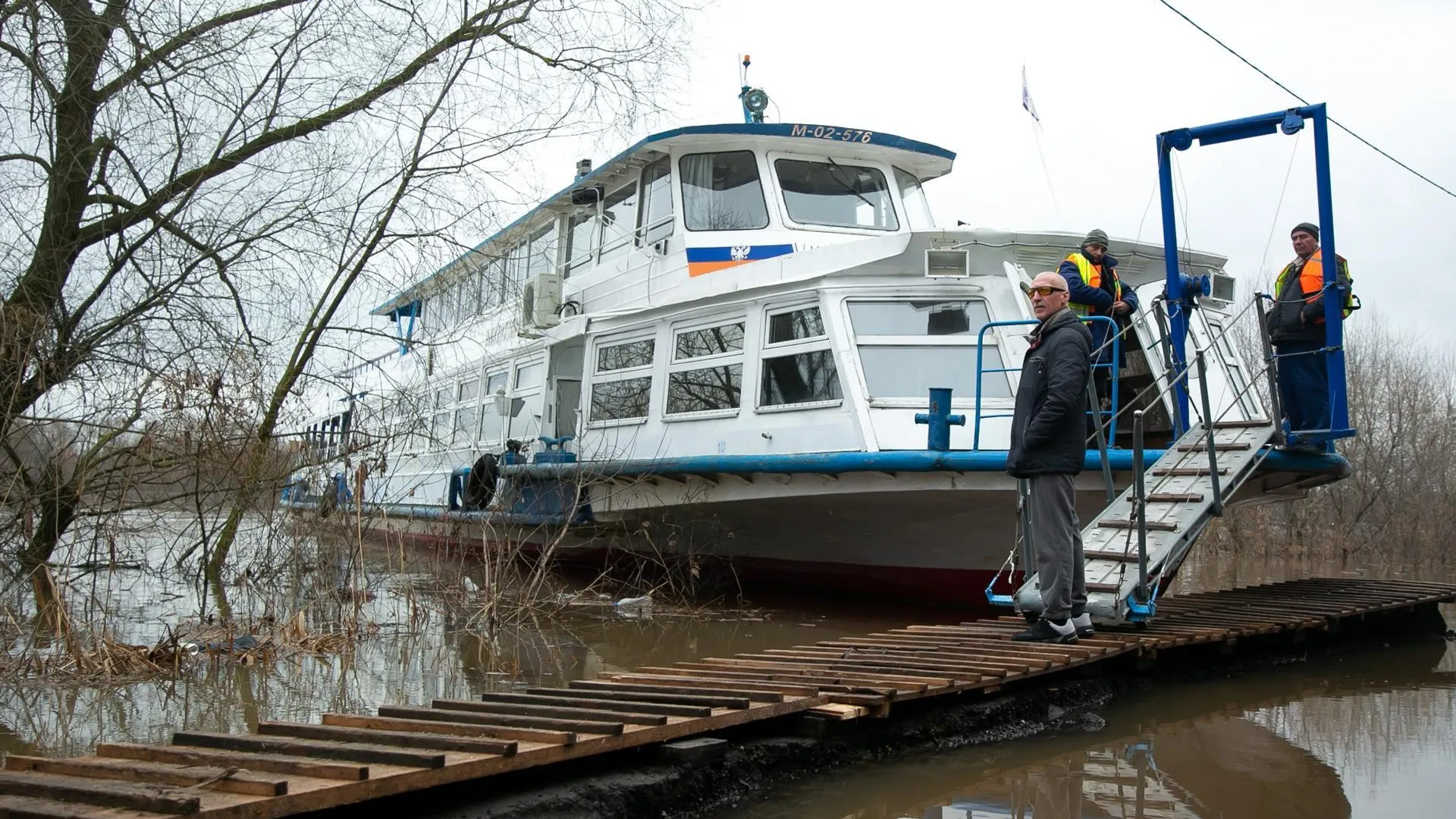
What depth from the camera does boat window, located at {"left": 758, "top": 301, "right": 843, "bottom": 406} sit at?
9.32m

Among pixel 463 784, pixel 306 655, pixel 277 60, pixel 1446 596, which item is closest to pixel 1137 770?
pixel 463 784

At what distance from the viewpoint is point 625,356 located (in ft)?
37.3

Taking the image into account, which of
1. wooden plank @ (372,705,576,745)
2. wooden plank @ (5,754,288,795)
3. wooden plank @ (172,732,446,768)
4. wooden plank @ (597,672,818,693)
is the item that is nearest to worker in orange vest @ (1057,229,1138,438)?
wooden plank @ (597,672,818,693)

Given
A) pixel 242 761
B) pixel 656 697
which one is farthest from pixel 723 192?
pixel 242 761

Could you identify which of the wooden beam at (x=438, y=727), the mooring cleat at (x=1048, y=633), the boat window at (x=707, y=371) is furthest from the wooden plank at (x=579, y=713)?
the boat window at (x=707, y=371)

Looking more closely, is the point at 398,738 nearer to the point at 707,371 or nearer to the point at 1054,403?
the point at 1054,403

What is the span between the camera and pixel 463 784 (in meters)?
3.42

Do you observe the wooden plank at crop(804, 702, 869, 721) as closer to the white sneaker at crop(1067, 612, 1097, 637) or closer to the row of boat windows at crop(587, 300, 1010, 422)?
the white sneaker at crop(1067, 612, 1097, 637)

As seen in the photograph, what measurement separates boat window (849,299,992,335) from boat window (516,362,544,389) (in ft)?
14.6

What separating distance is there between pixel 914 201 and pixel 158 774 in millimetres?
9843

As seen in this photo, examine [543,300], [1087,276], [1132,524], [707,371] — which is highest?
[543,300]

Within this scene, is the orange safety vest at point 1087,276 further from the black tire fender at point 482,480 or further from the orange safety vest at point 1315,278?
the black tire fender at point 482,480

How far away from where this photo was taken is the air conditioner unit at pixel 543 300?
12.3 m

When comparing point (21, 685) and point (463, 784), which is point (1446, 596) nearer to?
point (463, 784)
